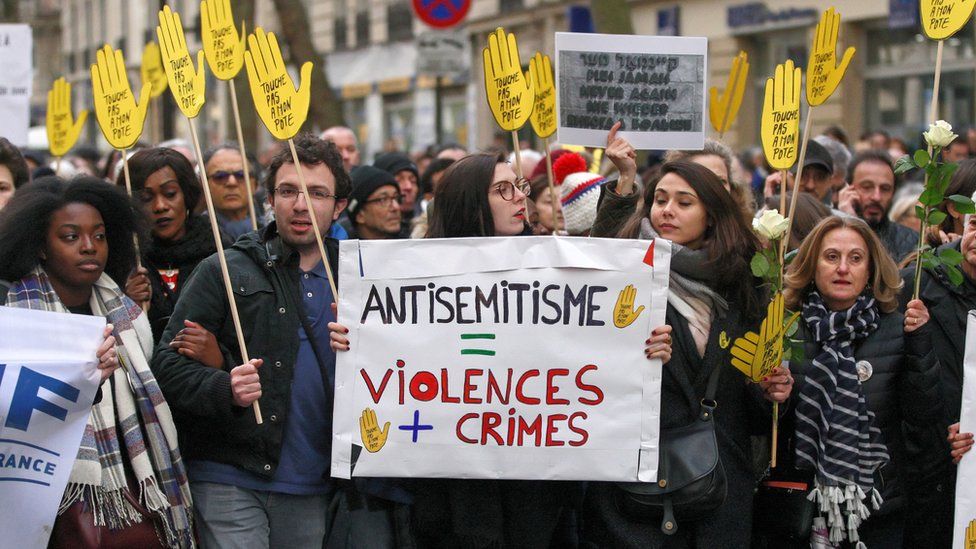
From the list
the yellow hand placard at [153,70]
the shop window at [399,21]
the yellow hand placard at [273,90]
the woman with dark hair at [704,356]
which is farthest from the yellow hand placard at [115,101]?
the shop window at [399,21]

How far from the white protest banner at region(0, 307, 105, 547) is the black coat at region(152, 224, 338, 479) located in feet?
0.90

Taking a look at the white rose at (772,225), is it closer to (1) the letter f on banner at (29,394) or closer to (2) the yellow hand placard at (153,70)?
(1) the letter f on banner at (29,394)

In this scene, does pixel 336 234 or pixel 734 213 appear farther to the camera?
pixel 336 234

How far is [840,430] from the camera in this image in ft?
14.9

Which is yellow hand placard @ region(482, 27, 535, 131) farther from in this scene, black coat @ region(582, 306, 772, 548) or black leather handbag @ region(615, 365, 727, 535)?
black leather handbag @ region(615, 365, 727, 535)

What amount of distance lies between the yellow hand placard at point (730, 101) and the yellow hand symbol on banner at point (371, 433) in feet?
11.5

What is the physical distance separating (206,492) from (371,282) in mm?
841

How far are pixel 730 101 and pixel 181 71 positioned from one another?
3680 mm

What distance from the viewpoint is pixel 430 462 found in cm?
435

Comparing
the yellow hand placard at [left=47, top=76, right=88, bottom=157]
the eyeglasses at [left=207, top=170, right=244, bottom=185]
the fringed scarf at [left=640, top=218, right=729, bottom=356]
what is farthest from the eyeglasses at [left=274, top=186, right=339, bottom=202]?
the yellow hand placard at [left=47, top=76, right=88, bottom=157]

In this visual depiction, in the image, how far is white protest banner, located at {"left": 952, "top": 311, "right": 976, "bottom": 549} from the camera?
4488 millimetres

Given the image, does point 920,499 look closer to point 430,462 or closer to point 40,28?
point 430,462

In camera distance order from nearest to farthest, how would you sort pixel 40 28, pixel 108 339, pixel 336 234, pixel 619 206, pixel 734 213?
pixel 108 339 < pixel 734 213 < pixel 619 206 < pixel 336 234 < pixel 40 28

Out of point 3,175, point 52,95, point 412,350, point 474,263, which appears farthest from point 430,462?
point 52,95
